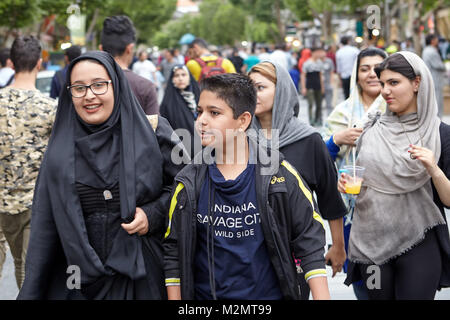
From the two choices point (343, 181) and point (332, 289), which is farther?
point (332, 289)

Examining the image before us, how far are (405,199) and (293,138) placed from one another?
0.73 m

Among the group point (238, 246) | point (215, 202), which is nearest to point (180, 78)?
point (215, 202)

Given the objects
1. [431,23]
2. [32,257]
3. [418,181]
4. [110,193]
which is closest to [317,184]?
[418,181]

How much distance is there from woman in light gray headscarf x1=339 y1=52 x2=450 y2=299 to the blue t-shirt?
100 centimetres

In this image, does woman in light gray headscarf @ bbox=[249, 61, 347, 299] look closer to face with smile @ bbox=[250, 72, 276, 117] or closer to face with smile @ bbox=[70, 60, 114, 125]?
face with smile @ bbox=[250, 72, 276, 117]

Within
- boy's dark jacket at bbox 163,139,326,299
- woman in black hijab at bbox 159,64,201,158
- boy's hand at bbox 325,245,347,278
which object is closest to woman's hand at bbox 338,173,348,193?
boy's hand at bbox 325,245,347,278

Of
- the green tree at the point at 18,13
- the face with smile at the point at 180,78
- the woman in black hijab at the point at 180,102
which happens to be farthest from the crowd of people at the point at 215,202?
the green tree at the point at 18,13

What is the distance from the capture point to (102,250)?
2.85 metres

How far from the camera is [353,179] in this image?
3469mm

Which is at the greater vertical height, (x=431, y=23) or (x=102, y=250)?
(x=431, y=23)

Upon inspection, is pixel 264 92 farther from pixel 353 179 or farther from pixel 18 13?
pixel 18 13

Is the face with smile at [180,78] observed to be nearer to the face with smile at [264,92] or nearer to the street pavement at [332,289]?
the street pavement at [332,289]

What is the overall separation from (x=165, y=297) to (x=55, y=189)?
0.72m

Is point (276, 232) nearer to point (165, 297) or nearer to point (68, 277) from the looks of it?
point (165, 297)
